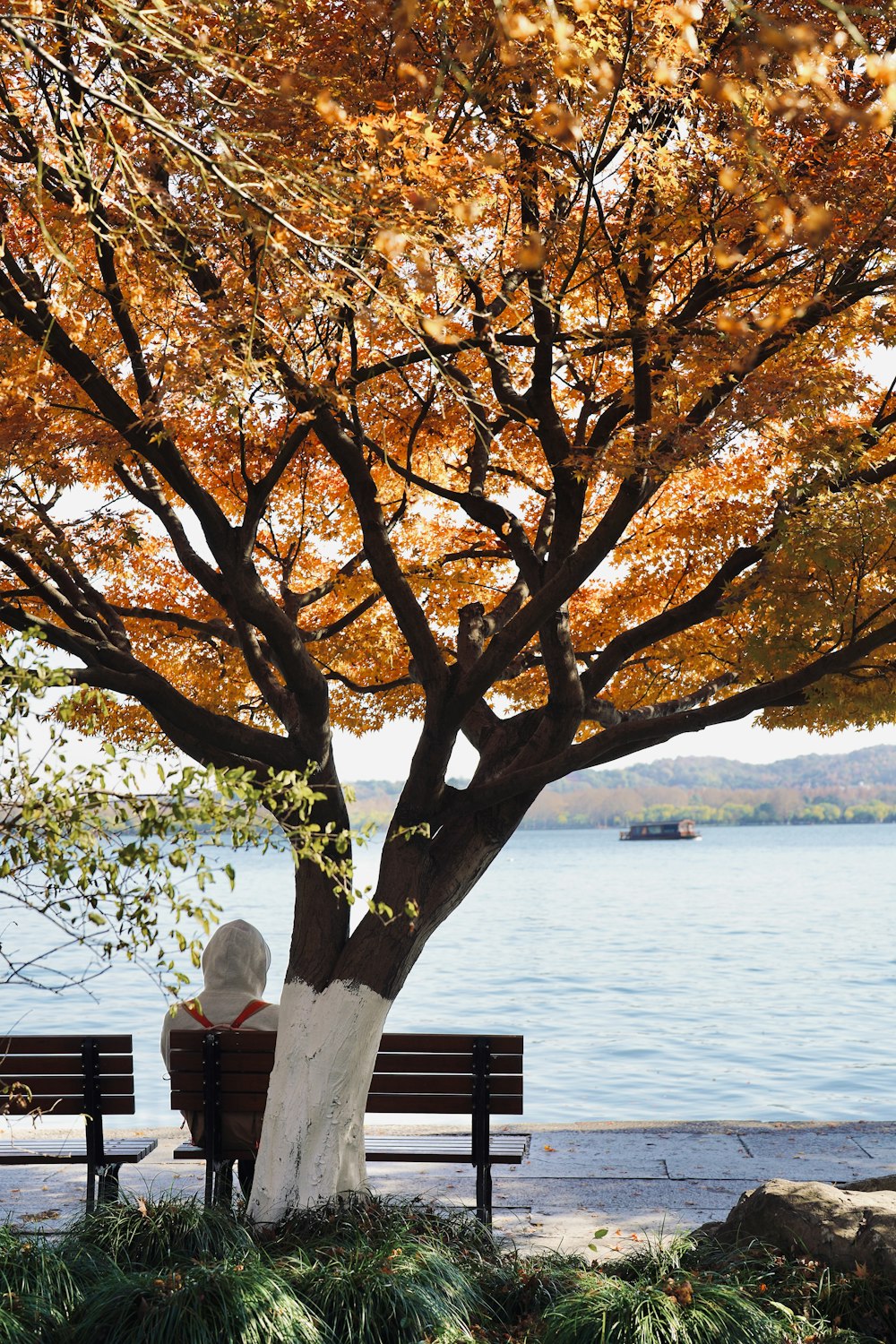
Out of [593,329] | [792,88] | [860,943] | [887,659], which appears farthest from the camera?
[860,943]

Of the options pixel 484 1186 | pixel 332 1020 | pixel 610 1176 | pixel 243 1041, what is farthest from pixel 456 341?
pixel 610 1176

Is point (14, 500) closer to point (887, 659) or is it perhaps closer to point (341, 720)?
point (341, 720)

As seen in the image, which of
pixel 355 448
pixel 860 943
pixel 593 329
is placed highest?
pixel 593 329

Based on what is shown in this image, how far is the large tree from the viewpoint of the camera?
581 cm

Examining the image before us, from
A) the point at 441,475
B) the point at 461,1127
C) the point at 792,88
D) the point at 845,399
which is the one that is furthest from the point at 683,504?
the point at 461,1127

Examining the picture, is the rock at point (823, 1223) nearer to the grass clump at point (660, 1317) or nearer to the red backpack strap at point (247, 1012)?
the grass clump at point (660, 1317)

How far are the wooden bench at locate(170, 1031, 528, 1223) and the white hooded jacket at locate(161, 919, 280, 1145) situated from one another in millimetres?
94

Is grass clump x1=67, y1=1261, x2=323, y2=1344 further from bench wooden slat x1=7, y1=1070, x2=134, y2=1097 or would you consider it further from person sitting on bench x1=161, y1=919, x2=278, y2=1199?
bench wooden slat x1=7, y1=1070, x2=134, y2=1097

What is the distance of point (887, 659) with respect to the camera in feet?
25.8

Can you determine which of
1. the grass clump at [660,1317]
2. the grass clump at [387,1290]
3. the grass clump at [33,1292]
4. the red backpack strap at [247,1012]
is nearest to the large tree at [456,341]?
the red backpack strap at [247,1012]

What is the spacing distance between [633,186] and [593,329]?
2.68 feet

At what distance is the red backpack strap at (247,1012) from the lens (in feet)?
23.9

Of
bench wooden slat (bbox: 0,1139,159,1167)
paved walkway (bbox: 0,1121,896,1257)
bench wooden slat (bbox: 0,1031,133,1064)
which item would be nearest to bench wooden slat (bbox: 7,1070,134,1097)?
bench wooden slat (bbox: 0,1031,133,1064)

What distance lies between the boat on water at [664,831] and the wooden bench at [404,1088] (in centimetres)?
13909
